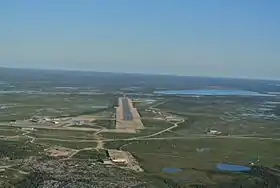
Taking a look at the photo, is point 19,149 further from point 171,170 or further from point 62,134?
point 171,170

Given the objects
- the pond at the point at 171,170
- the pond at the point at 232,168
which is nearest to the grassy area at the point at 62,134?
the pond at the point at 171,170

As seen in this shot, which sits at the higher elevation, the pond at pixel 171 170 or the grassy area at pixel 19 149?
the grassy area at pixel 19 149

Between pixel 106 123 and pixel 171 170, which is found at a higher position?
pixel 106 123

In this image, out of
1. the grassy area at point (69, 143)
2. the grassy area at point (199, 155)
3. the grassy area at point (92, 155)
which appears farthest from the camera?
the grassy area at point (69, 143)

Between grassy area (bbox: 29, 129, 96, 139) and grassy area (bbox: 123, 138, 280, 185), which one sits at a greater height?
grassy area (bbox: 29, 129, 96, 139)

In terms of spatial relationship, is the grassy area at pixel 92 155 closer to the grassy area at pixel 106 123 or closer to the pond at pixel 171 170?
the pond at pixel 171 170

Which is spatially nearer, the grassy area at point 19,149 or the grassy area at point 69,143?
the grassy area at point 19,149

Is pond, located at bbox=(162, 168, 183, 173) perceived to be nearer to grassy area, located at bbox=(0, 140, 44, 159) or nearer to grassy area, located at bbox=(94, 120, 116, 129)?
grassy area, located at bbox=(0, 140, 44, 159)

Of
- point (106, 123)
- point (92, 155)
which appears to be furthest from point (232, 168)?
point (106, 123)

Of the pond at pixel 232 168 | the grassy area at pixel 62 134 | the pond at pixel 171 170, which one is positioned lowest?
the pond at pixel 171 170

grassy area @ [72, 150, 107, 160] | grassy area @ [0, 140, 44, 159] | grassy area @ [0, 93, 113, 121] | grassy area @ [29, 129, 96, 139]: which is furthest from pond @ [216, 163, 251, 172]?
grassy area @ [0, 93, 113, 121]

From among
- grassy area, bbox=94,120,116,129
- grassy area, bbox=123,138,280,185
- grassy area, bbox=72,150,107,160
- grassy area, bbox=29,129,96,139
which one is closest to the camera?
grassy area, bbox=123,138,280,185
